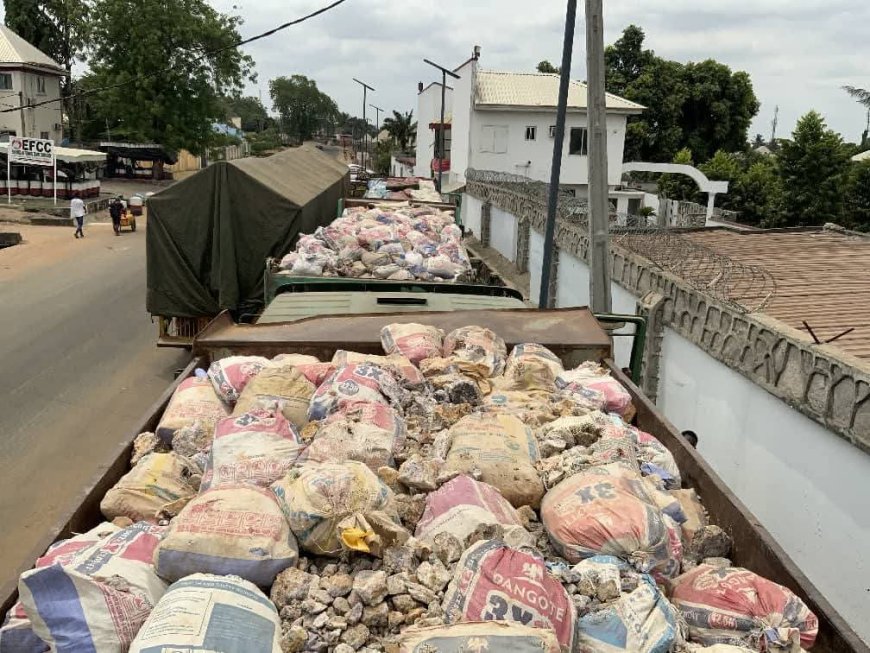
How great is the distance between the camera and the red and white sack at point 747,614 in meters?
2.45

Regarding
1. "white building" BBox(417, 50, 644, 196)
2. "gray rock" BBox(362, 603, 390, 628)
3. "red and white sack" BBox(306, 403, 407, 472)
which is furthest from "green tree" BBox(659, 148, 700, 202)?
"gray rock" BBox(362, 603, 390, 628)

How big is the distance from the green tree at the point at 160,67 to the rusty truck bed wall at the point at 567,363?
31077mm

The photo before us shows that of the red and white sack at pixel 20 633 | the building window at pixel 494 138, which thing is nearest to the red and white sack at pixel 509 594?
the red and white sack at pixel 20 633

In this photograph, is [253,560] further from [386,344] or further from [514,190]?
[514,190]

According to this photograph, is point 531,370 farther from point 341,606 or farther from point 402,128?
point 402,128

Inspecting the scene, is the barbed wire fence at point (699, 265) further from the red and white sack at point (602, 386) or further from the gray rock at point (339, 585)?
the gray rock at point (339, 585)

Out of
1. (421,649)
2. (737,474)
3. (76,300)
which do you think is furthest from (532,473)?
(76,300)

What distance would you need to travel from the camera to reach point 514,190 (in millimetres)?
18422

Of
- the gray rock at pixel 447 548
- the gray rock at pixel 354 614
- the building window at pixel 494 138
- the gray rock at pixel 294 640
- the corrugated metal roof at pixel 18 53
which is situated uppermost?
the corrugated metal roof at pixel 18 53

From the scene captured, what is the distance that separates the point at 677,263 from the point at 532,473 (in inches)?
208

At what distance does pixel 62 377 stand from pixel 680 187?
24.3 metres

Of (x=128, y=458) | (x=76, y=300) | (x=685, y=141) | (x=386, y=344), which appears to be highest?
(x=685, y=141)

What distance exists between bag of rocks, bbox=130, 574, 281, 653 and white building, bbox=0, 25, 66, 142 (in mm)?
35786

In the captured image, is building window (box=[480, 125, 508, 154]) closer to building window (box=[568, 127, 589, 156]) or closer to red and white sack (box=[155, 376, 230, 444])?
building window (box=[568, 127, 589, 156])
